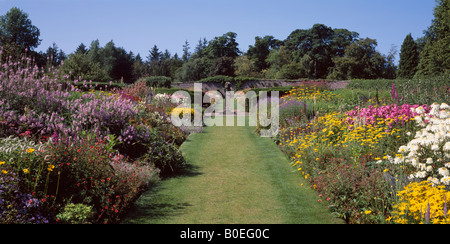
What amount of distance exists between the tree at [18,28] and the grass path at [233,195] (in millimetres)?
40064

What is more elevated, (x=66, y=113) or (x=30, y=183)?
(x=66, y=113)

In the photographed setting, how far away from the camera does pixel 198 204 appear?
17.2 feet

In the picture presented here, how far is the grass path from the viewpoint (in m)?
4.68

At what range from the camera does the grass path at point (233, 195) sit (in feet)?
15.4

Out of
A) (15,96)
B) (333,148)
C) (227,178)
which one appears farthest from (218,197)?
(15,96)

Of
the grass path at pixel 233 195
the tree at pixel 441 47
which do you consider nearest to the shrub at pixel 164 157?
the grass path at pixel 233 195

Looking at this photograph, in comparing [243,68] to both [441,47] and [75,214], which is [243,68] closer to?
[441,47]

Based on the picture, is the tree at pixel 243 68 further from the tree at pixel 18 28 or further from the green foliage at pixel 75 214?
the green foliage at pixel 75 214

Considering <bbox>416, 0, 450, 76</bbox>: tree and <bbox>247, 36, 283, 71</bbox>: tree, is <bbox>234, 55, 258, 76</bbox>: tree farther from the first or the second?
<bbox>416, 0, 450, 76</bbox>: tree

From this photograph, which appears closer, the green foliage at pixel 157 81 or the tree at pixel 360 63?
the green foliage at pixel 157 81

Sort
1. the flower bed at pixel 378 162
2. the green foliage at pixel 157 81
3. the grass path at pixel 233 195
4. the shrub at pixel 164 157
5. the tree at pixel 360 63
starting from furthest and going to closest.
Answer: the tree at pixel 360 63 → the green foliage at pixel 157 81 → the shrub at pixel 164 157 → the grass path at pixel 233 195 → the flower bed at pixel 378 162

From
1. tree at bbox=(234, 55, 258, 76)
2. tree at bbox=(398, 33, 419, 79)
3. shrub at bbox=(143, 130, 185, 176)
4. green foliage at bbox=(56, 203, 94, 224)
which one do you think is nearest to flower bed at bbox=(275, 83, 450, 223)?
shrub at bbox=(143, 130, 185, 176)

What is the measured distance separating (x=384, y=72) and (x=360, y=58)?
14.8 feet

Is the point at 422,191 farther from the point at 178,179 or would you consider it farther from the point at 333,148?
the point at 178,179
